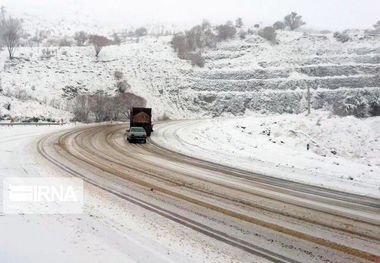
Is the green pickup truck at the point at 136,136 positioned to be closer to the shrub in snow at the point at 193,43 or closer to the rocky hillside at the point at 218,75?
the rocky hillside at the point at 218,75

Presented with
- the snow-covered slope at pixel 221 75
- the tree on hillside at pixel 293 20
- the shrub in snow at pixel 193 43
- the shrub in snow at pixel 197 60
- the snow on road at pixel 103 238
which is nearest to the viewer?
the snow on road at pixel 103 238

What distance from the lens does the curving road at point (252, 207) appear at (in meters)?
5.58

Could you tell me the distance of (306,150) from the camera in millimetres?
18750

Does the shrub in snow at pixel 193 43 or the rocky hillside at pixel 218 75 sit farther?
the shrub in snow at pixel 193 43

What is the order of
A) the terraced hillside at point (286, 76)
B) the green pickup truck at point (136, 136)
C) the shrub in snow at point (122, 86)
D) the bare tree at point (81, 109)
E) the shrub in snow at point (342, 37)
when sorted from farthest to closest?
the shrub in snow at point (342, 37) < the terraced hillside at point (286, 76) < the shrub in snow at point (122, 86) < the bare tree at point (81, 109) < the green pickup truck at point (136, 136)

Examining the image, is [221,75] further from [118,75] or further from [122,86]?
[118,75]

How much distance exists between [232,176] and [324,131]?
12.7 meters

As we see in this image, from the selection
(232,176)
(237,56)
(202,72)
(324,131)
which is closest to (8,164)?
(232,176)

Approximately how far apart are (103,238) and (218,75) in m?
62.4

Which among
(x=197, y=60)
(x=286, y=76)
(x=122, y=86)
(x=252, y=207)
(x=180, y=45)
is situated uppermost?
(x=180, y=45)

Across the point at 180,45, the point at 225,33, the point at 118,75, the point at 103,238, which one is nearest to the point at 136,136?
the point at 103,238

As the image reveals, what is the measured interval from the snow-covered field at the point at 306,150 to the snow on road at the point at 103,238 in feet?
25.8

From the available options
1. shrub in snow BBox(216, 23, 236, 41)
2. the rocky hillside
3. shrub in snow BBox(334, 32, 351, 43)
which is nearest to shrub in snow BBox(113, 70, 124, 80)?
the rocky hillside

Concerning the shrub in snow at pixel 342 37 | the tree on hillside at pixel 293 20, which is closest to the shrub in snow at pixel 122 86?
the shrub in snow at pixel 342 37
